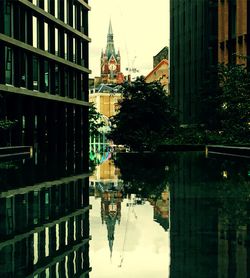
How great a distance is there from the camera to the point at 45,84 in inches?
2415

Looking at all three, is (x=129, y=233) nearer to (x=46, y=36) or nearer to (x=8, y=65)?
(x=8, y=65)

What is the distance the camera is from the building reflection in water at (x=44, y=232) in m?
7.85

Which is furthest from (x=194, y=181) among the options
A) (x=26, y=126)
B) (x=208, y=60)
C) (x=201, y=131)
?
(x=208, y=60)

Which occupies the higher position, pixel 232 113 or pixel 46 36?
pixel 46 36

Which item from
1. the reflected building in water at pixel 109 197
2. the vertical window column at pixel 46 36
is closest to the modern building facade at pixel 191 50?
the vertical window column at pixel 46 36

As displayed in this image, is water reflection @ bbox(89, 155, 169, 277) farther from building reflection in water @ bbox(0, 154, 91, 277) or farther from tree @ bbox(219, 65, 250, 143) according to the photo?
tree @ bbox(219, 65, 250, 143)

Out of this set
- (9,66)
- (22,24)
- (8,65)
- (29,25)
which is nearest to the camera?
(8,65)

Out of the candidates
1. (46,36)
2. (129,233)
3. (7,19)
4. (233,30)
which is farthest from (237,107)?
(129,233)

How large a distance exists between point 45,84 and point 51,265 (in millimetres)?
54127

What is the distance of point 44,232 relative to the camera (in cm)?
1063

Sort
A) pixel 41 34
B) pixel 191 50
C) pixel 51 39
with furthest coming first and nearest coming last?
pixel 191 50, pixel 51 39, pixel 41 34

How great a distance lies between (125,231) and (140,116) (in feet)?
168

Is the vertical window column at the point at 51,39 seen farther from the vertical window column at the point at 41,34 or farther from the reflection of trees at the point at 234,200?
the reflection of trees at the point at 234,200

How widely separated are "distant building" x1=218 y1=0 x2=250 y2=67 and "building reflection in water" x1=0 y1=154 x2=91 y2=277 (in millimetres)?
58003
